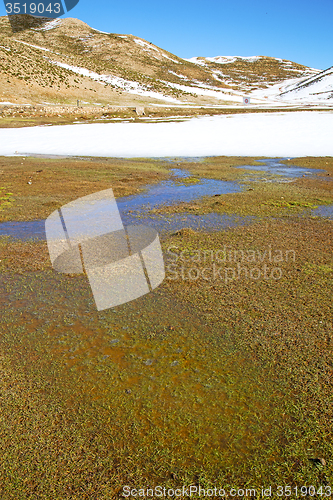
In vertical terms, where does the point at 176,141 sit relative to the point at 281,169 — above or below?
above

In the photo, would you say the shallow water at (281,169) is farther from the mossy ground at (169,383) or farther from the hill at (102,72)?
the hill at (102,72)

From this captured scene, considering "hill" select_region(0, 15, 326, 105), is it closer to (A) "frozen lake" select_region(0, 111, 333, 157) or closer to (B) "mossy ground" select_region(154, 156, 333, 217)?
(A) "frozen lake" select_region(0, 111, 333, 157)

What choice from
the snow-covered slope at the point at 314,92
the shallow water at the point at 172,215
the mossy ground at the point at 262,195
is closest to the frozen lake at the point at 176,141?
the mossy ground at the point at 262,195

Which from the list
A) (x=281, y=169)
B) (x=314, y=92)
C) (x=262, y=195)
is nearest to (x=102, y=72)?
(x=314, y=92)

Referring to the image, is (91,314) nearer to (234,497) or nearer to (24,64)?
(234,497)

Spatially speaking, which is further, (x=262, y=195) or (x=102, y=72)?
(x=102, y=72)

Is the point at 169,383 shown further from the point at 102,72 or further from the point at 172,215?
the point at 102,72

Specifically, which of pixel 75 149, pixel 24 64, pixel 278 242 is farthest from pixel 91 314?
pixel 24 64

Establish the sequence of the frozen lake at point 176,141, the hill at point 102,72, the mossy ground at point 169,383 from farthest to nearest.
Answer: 1. the hill at point 102,72
2. the frozen lake at point 176,141
3. the mossy ground at point 169,383

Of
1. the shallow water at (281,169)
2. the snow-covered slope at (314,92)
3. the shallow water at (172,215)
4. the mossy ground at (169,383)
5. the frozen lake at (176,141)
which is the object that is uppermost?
the snow-covered slope at (314,92)

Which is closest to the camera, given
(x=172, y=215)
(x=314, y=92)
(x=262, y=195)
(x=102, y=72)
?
(x=172, y=215)
